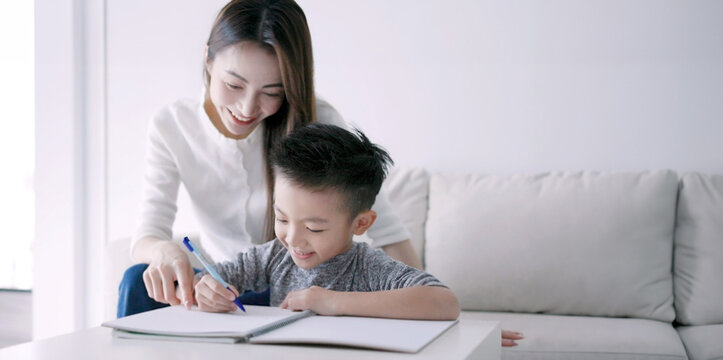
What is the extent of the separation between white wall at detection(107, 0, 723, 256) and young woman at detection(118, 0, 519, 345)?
2.96 ft

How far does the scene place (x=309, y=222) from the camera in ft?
3.83

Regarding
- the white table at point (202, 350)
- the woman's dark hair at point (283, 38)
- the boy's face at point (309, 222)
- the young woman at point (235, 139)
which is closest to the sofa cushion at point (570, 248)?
the young woman at point (235, 139)

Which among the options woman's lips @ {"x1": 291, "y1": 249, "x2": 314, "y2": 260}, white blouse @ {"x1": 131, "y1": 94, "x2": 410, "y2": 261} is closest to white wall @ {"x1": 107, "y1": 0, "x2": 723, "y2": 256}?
white blouse @ {"x1": 131, "y1": 94, "x2": 410, "y2": 261}

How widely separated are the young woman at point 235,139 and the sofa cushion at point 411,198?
0.66 m

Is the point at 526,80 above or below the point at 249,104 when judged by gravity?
above

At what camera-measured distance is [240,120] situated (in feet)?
4.76

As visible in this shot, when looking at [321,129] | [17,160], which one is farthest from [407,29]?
[17,160]

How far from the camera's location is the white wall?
7.39 feet

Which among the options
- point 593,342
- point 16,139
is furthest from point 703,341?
point 16,139

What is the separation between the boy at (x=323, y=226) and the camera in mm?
1174

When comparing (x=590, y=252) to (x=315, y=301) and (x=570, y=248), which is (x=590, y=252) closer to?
(x=570, y=248)

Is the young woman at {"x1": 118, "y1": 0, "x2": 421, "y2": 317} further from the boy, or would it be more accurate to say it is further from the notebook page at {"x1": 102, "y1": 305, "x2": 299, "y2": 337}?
the notebook page at {"x1": 102, "y1": 305, "x2": 299, "y2": 337}

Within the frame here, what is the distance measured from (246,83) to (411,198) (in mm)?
949

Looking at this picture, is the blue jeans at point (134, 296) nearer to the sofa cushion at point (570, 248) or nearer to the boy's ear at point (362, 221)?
the boy's ear at point (362, 221)
